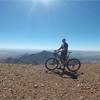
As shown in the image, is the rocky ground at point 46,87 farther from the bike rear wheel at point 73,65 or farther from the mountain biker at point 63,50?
the mountain biker at point 63,50

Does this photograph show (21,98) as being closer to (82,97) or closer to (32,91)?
(32,91)

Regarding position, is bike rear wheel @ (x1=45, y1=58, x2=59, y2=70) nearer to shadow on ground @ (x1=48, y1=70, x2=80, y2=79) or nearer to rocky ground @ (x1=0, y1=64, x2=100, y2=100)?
shadow on ground @ (x1=48, y1=70, x2=80, y2=79)

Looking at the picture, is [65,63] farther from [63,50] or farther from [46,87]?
[46,87]

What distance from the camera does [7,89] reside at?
43.1ft

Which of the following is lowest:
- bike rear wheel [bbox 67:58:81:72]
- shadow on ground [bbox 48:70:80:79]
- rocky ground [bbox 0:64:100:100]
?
rocky ground [bbox 0:64:100:100]

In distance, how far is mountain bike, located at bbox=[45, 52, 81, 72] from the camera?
823 inches

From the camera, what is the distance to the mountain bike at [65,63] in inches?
823

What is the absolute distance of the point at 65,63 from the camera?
20922mm

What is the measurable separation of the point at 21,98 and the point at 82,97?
3171mm

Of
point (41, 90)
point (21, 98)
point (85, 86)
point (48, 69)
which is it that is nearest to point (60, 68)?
point (48, 69)

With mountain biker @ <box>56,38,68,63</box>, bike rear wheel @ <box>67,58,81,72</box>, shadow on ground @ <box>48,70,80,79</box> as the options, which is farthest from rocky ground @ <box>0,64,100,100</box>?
mountain biker @ <box>56,38,68,63</box>

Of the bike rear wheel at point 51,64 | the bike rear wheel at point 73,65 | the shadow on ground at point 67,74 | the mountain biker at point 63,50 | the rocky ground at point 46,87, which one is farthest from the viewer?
the bike rear wheel at point 51,64

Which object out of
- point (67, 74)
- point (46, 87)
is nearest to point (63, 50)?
point (67, 74)

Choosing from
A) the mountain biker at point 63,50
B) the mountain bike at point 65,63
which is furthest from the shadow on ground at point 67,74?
the mountain biker at point 63,50
